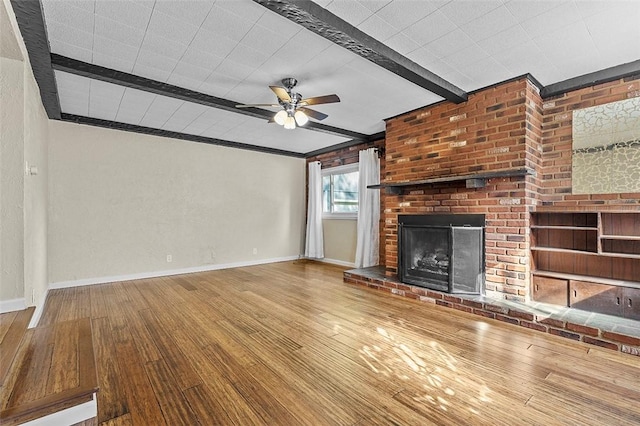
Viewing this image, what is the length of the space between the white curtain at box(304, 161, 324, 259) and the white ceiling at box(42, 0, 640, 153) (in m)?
3.06

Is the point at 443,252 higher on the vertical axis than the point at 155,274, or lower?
higher

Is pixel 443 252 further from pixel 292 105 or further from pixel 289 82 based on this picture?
pixel 289 82

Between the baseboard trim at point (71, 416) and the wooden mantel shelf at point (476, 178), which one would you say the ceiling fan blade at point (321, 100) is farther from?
the baseboard trim at point (71, 416)

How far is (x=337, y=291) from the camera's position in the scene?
4113 mm

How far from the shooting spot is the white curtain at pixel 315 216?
6.64 meters

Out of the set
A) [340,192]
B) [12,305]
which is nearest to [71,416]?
[12,305]

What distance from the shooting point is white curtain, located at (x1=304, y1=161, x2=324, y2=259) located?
21.8 ft

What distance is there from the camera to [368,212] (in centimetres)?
531

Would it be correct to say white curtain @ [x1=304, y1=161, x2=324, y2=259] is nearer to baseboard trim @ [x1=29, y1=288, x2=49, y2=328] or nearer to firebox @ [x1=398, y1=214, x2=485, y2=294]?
firebox @ [x1=398, y1=214, x2=485, y2=294]

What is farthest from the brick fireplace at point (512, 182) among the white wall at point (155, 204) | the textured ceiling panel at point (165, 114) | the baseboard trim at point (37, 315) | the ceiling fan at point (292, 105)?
the baseboard trim at point (37, 315)

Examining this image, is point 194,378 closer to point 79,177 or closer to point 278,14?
point 278,14

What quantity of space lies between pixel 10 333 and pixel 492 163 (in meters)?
4.46

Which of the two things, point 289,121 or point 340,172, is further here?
point 340,172

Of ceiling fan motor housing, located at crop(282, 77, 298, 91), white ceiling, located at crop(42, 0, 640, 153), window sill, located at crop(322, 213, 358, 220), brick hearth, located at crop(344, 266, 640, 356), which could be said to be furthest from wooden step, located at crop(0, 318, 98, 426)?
window sill, located at crop(322, 213, 358, 220)
